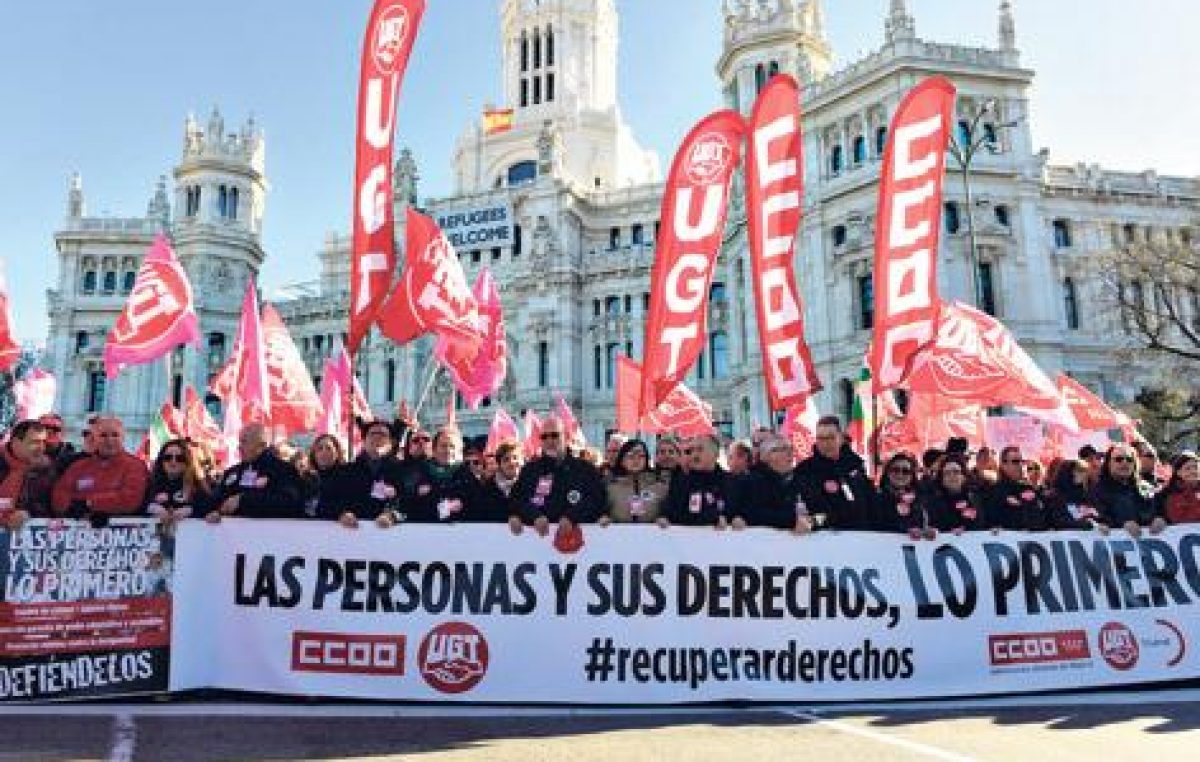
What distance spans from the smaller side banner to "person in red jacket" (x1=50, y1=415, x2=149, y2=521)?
12.8 inches

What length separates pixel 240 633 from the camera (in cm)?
748

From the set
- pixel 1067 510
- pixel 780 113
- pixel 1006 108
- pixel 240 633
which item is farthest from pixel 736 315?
pixel 240 633

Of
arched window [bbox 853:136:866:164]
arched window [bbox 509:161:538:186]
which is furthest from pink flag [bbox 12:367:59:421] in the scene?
arched window [bbox 509:161:538:186]

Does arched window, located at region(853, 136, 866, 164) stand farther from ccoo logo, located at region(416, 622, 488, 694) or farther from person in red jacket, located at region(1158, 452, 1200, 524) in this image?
ccoo logo, located at region(416, 622, 488, 694)

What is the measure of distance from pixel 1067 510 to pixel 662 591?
4640 mm

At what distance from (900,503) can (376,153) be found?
8038 millimetres

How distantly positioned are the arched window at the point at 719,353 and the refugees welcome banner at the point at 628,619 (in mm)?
40310

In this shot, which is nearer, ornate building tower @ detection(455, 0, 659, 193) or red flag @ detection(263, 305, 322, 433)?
red flag @ detection(263, 305, 322, 433)

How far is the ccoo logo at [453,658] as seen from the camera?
7.36m

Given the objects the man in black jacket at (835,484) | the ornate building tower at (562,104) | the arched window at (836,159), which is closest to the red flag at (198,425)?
the man in black jacket at (835,484)

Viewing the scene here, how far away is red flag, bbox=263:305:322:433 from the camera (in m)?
19.3

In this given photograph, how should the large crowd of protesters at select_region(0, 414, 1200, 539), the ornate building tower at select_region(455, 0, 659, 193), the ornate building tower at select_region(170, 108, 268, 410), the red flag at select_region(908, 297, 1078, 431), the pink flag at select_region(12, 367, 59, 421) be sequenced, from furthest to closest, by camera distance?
the ornate building tower at select_region(455, 0, 659, 193), the ornate building tower at select_region(170, 108, 268, 410), the pink flag at select_region(12, 367, 59, 421), the red flag at select_region(908, 297, 1078, 431), the large crowd of protesters at select_region(0, 414, 1200, 539)

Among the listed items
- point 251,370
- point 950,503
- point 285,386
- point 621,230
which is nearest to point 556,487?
point 950,503

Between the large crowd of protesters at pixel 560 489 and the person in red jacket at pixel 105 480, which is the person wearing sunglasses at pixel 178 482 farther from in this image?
the person in red jacket at pixel 105 480
